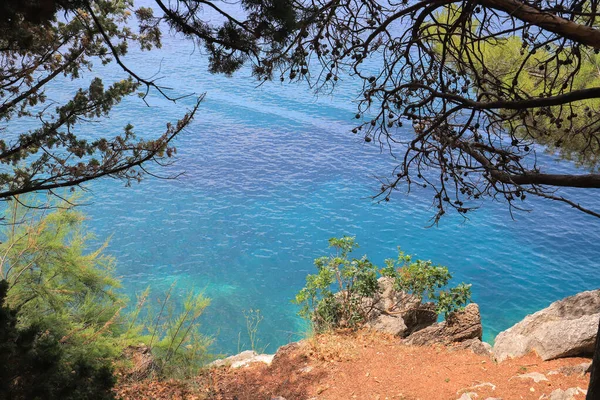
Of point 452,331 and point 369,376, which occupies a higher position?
point 452,331

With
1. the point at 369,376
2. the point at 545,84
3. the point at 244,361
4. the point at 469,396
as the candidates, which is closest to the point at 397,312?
the point at 369,376

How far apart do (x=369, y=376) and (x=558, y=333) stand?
1.87 meters

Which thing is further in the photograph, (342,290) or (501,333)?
(342,290)

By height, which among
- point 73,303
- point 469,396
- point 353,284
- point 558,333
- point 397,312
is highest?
point 558,333

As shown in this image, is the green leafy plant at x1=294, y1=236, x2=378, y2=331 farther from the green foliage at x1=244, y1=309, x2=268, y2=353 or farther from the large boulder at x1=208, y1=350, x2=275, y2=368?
the green foliage at x1=244, y1=309, x2=268, y2=353

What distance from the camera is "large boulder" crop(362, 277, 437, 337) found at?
675cm

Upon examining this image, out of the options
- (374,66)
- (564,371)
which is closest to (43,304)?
(564,371)

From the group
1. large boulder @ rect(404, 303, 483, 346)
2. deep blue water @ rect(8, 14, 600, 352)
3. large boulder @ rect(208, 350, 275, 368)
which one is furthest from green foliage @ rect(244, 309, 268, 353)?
large boulder @ rect(404, 303, 483, 346)

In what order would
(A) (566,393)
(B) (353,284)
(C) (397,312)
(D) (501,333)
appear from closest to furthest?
(A) (566,393) → (D) (501,333) → (B) (353,284) → (C) (397,312)

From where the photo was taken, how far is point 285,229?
1292 centimetres

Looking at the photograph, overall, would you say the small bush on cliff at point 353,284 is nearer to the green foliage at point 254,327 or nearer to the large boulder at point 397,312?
the large boulder at point 397,312

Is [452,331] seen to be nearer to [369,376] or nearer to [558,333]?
[558,333]

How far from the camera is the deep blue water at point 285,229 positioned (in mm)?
10922

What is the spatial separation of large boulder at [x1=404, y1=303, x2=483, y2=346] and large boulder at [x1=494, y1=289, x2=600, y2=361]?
1.32ft
